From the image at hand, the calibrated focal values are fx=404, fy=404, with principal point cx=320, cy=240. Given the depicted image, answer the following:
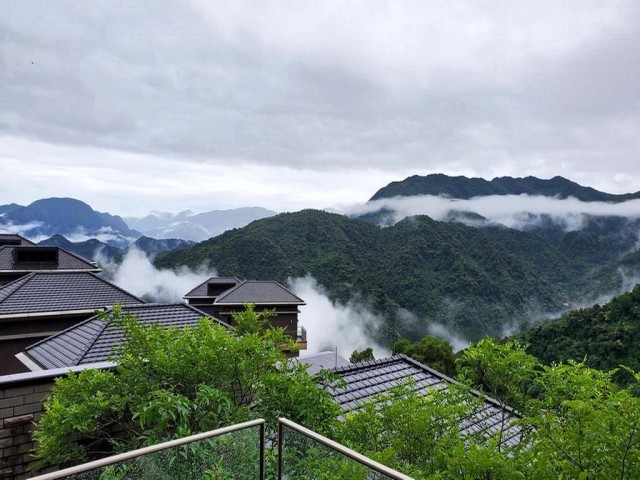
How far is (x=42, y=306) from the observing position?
415 inches

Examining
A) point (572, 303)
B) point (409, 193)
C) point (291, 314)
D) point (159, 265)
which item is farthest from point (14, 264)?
point (409, 193)

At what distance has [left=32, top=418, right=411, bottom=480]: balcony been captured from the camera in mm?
2236

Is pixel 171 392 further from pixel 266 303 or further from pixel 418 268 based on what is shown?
pixel 418 268

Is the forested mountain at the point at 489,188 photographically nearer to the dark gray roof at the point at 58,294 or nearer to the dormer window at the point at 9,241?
the dormer window at the point at 9,241

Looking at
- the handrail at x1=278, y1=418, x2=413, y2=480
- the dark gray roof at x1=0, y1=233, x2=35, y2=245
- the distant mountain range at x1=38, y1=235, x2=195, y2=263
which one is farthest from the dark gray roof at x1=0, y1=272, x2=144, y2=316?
the distant mountain range at x1=38, y1=235, x2=195, y2=263

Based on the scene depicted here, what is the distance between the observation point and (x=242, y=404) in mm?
4398

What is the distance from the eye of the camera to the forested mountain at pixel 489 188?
105500 mm

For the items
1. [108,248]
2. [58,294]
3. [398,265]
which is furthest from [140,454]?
[108,248]

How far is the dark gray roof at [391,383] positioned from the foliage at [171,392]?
222 centimetres

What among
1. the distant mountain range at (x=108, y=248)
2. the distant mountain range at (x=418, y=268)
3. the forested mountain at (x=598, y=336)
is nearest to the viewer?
the forested mountain at (x=598, y=336)

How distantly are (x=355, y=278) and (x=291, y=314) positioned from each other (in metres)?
31.6

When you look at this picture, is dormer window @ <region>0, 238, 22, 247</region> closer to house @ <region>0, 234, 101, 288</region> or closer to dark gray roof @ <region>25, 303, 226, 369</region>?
house @ <region>0, 234, 101, 288</region>

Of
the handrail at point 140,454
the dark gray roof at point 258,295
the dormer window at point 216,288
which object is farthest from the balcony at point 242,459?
the dormer window at point 216,288

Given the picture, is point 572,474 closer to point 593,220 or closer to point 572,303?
point 572,303
